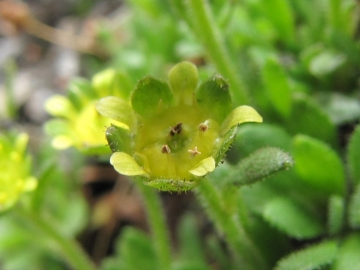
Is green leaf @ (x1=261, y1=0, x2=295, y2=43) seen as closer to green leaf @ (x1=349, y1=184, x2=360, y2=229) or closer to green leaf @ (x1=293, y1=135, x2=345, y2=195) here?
green leaf @ (x1=293, y1=135, x2=345, y2=195)

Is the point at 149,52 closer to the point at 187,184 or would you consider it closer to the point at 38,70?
the point at 38,70

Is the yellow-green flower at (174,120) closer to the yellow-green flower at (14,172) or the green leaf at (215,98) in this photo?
the green leaf at (215,98)

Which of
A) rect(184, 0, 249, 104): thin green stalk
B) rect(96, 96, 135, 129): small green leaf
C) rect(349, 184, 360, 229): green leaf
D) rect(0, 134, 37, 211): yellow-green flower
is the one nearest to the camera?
rect(96, 96, 135, 129): small green leaf

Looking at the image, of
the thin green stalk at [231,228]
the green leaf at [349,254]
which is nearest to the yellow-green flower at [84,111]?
the thin green stalk at [231,228]

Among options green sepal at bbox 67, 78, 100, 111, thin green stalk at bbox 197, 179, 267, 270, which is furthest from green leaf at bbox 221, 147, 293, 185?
green sepal at bbox 67, 78, 100, 111

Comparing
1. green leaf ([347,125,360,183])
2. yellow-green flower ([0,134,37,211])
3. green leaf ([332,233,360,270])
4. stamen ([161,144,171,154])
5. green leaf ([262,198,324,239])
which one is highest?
yellow-green flower ([0,134,37,211])

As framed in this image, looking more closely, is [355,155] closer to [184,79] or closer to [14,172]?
[184,79]

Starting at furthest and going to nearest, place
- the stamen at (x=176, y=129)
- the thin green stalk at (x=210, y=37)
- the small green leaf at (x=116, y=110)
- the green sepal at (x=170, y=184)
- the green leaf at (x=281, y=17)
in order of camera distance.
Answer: the green leaf at (x=281, y=17)
the thin green stalk at (x=210, y=37)
the stamen at (x=176, y=129)
the small green leaf at (x=116, y=110)
the green sepal at (x=170, y=184)

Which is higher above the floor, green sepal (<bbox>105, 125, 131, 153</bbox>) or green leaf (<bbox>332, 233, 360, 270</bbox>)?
green sepal (<bbox>105, 125, 131, 153</bbox>)
